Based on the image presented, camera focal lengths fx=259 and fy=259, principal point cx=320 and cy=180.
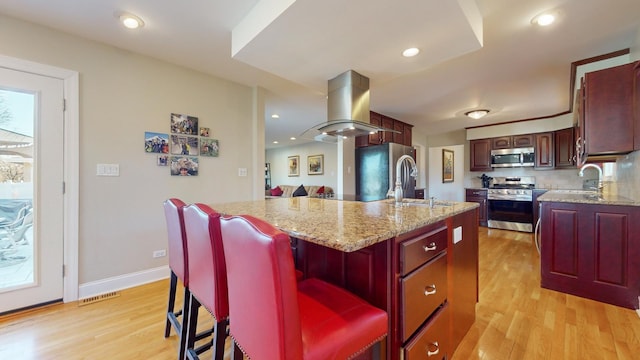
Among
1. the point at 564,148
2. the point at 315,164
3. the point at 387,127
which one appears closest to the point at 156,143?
the point at 387,127

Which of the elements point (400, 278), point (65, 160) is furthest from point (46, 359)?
point (400, 278)

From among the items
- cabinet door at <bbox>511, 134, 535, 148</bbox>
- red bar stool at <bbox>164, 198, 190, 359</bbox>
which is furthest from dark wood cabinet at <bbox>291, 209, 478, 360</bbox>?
cabinet door at <bbox>511, 134, 535, 148</bbox>

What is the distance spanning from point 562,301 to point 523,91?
275 cm

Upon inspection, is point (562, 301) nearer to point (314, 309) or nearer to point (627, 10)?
point (627, 10)

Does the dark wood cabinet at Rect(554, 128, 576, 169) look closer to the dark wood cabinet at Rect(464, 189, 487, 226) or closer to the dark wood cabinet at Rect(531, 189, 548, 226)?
the dark wood cabinet at Rect(531, 189, 548, 226)

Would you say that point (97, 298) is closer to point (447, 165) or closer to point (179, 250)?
point (179, 250)

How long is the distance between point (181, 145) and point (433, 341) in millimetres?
2841

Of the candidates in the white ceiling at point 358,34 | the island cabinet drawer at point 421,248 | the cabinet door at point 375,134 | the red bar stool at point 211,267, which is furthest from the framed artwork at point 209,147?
the island cabinet drawer at point 421,248

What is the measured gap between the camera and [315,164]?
26.8ft

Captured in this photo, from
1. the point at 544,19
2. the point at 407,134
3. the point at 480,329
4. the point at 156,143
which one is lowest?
the point at 480,329

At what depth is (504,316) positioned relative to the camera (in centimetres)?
196

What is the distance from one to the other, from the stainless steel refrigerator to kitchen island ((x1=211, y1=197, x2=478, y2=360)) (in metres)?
2.50

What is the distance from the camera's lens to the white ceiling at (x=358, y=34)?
5.33 ft

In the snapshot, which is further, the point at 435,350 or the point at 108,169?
the point at 108,169
